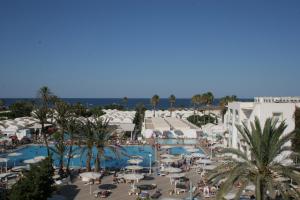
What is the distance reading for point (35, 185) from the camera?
1738 cm

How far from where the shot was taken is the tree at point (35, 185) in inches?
659

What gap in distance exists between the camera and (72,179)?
27578mm

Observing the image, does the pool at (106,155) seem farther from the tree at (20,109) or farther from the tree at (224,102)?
the tree at (20,109)

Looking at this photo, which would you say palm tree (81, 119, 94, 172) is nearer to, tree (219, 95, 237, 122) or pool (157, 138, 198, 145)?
pool (157, 138, 198, 145)

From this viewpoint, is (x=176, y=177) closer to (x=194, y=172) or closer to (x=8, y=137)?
(x=194, y=172)

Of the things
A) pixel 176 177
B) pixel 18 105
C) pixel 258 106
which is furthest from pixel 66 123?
pixel 18 105

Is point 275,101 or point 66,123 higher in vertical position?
point 275,101

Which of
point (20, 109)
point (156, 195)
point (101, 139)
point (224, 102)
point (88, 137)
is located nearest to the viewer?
point (156, 195)

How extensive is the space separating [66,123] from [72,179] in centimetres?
482

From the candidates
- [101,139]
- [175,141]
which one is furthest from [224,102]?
[101,139]

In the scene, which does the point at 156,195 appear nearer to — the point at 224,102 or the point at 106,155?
the point at 106,155

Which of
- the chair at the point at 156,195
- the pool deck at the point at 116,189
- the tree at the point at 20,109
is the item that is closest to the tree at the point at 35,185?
the pool deck at the point at 116,189

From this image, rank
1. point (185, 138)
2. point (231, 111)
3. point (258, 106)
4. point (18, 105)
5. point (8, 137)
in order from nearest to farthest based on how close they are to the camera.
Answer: point (258, 106) → point (231, 111) → point (8, 137) → point (185, 138) → point (18, 105)

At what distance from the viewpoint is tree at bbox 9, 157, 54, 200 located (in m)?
16.8
